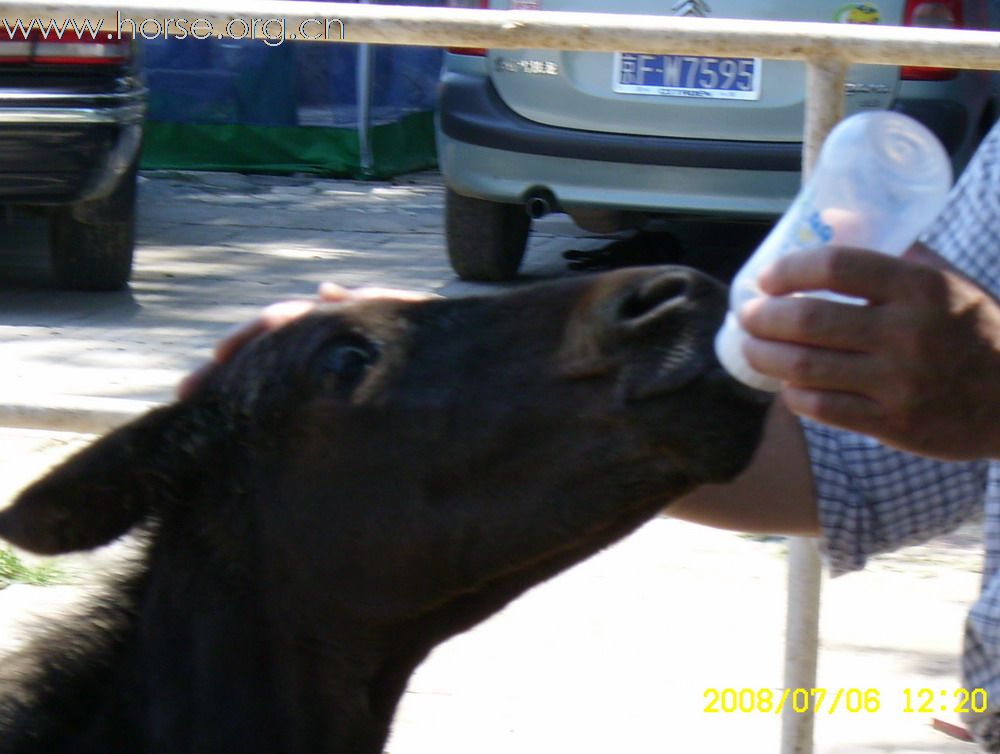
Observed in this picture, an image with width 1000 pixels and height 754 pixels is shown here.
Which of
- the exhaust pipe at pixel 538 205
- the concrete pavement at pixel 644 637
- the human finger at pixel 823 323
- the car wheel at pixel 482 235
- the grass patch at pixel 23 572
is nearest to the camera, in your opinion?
the human finger at pixel 823 323

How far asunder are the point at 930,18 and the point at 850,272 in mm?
5191

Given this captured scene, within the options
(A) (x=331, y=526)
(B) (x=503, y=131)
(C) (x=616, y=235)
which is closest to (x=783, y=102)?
(B) (x=503, y=131)

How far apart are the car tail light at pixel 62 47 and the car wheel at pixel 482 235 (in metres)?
1.80

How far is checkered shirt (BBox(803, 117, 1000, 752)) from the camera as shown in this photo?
2.07m

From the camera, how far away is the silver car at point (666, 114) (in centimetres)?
622

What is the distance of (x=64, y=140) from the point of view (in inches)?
256

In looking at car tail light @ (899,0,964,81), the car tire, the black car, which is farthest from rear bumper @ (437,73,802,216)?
the car tire

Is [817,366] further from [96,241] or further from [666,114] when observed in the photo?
[96,241]

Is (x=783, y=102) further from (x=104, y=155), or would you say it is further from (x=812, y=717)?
(x=812, y=717)

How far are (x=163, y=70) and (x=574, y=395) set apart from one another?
34.0 ft

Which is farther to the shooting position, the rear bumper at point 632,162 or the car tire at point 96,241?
the car tire at point 96,241

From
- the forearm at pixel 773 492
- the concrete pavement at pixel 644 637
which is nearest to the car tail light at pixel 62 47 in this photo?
the concrete pavement at pixel 644 637

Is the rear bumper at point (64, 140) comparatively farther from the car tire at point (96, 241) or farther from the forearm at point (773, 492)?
the forearm at point (773, 492)

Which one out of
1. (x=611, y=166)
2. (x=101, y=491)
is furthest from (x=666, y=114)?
(x=101, y=491)
